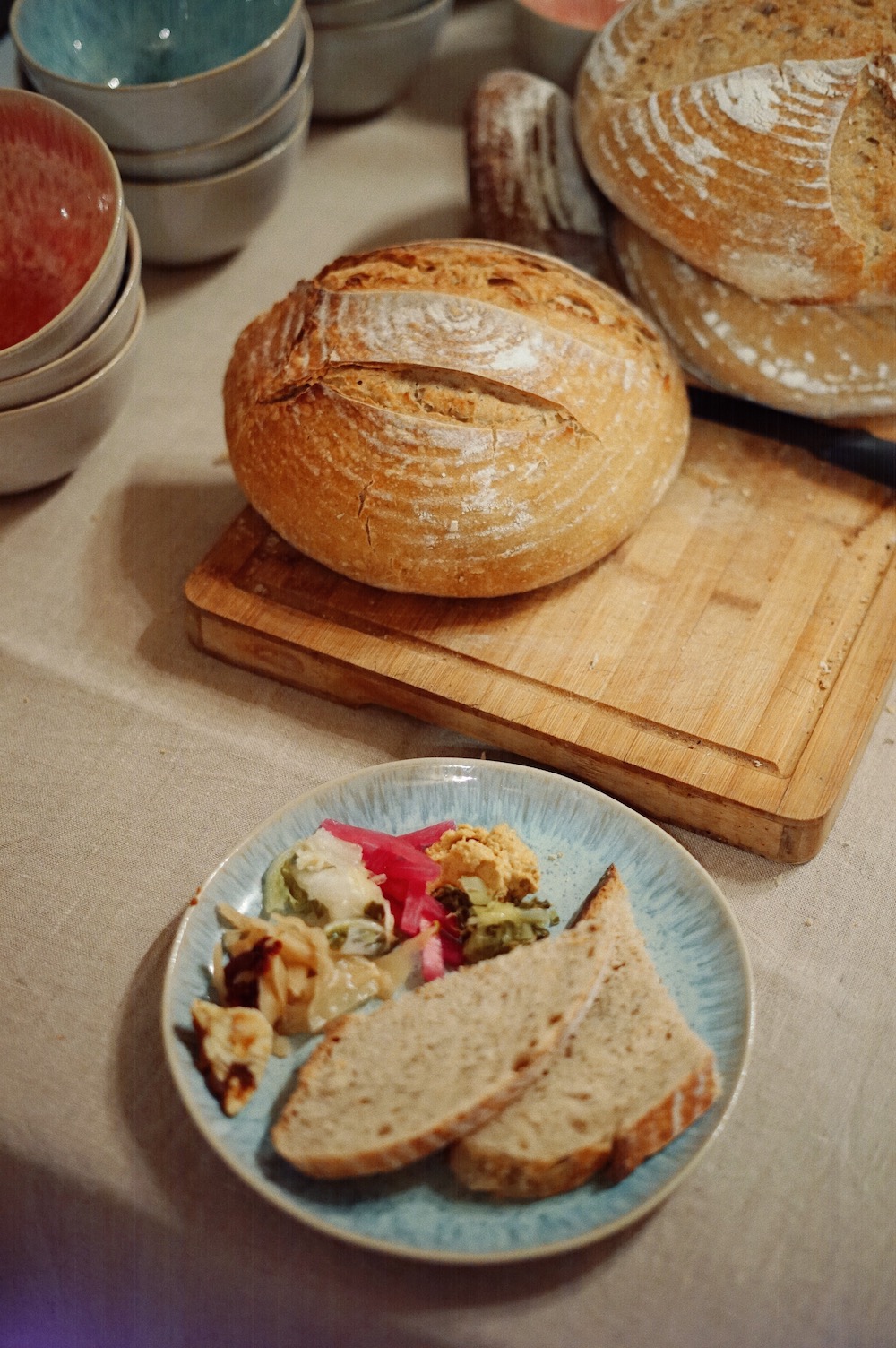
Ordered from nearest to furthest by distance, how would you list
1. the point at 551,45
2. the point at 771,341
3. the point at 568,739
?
the point at 568,739
the point at 771,341
the point at 551,45

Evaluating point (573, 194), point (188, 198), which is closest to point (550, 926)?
point (573, 194)

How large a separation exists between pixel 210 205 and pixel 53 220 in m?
0.28

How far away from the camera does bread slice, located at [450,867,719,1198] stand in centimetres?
95

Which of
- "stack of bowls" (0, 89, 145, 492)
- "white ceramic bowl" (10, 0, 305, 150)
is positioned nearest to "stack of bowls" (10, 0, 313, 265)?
"white ceramic bowl" (10, 0, 305, 150)

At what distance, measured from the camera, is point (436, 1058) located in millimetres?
1005

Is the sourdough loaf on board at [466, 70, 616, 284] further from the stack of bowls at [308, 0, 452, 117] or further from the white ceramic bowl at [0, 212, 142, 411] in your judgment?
the white ceramic bowl at [0, 212, 142, 411]

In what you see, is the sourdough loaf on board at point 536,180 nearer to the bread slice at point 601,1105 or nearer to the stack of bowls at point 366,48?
the stack of bowls at point 366,48

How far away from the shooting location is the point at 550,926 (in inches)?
45.2

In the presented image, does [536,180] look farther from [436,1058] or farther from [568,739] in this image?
[436,1058]

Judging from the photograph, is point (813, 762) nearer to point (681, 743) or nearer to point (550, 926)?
point (681, 743)

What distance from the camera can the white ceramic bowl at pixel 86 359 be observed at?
141 centimetres

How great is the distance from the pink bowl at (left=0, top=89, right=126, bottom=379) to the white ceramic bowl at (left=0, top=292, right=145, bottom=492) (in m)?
0.06

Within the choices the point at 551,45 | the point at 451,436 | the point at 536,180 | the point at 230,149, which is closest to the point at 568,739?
the point at 451,436

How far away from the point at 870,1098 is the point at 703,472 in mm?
827
